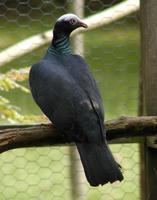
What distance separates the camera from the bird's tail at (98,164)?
5.86 feet

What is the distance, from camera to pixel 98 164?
1813 millimetres

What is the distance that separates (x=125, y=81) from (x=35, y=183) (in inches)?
51.9

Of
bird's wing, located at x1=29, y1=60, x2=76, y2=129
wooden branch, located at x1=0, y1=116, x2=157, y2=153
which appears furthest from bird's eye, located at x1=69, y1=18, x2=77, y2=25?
wooden branch, located at x1=0, y1=116, x2=157, y2=153

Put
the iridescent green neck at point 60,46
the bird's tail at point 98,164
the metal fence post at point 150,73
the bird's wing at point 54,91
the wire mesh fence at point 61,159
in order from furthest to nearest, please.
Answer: the wire mesh fence at point 61,159, the iridescent green neck at point 60,46, the metal fence post at point 150,73, the bird's wing at point 54,91, the bird's tail at point 98,164

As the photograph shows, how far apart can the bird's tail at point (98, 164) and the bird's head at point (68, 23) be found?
43cm

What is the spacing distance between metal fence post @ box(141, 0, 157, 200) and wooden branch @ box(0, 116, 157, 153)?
14 centimetres

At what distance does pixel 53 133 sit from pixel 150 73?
368 mm

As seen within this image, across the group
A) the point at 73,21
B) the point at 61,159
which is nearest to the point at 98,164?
the point at 73,21

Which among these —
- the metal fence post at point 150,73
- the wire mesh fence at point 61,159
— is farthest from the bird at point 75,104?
the wire mesh fence at point 61,159

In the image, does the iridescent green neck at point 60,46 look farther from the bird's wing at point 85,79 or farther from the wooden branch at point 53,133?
the wooden branch at point 53,133

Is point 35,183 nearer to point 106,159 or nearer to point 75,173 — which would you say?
point 75,173

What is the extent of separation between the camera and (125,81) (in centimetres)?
432

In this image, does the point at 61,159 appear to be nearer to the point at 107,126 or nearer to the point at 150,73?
the point at 150,73

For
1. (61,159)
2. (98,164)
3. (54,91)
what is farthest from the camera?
(61,159)
